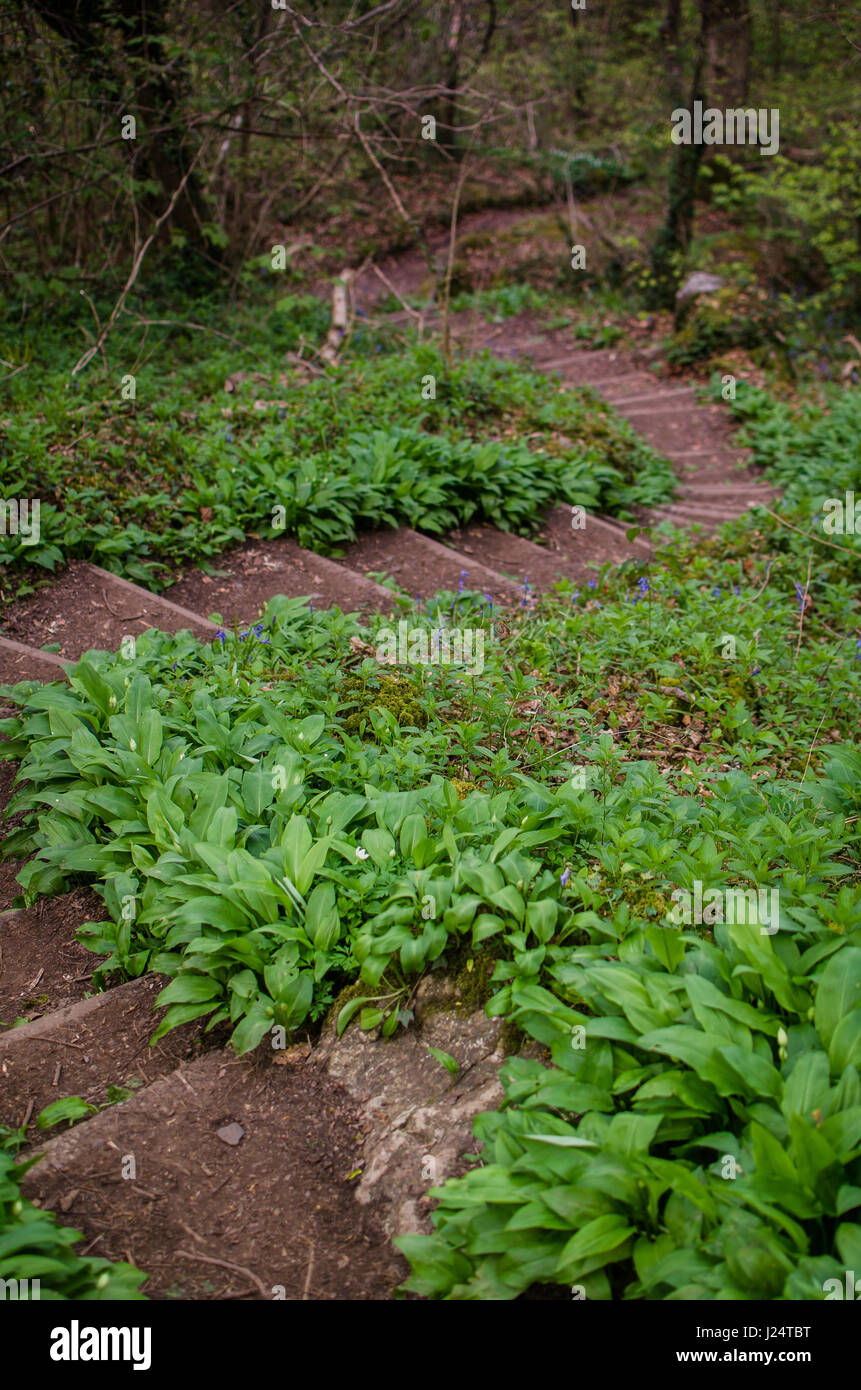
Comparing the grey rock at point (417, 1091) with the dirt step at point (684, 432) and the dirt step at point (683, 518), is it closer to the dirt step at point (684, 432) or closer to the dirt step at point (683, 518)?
the dirt step at point (683, 518)

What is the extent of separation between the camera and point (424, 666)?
4.15 meters

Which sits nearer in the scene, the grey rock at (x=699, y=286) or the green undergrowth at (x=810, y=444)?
the green undergrowth at (x=810, y=444)

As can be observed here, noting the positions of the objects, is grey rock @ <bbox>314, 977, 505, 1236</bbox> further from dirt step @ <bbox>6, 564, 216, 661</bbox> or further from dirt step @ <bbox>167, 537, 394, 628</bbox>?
dirt step @ <bbox>167, 537, 394, 628</bbox>

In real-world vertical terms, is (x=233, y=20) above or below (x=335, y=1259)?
above

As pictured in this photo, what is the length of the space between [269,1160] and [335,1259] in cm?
33

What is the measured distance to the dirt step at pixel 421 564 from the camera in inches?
221

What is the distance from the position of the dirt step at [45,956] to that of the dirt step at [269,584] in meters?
2.08

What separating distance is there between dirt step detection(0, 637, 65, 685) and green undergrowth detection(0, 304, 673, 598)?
0.65 meters

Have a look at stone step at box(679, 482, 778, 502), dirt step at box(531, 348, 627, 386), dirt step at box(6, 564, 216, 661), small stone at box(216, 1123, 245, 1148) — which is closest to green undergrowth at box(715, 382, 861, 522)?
stone step at box(679, 482, 778, 502)

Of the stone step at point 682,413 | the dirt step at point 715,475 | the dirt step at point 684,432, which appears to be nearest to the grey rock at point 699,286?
the stone step at point 682,413

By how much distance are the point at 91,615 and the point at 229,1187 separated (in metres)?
3.31

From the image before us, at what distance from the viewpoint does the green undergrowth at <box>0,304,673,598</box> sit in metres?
5.42

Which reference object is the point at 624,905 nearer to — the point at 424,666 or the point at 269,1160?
the point at 269,1160
